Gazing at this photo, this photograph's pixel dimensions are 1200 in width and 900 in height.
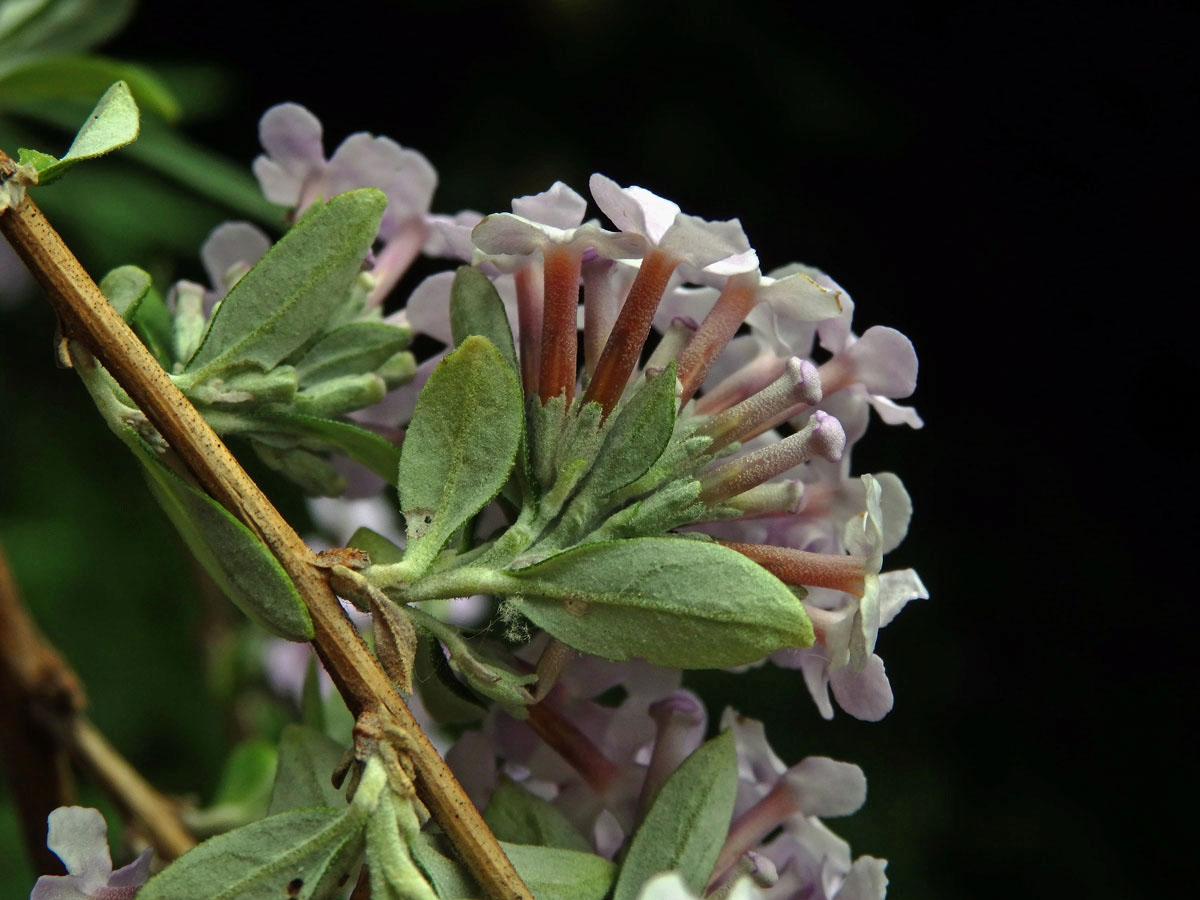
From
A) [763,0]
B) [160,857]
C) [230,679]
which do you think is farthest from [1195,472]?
[160,857]

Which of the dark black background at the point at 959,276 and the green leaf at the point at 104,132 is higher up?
the green leaf at the point at 104,132

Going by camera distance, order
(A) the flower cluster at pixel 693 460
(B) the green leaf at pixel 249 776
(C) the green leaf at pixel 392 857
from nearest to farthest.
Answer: (C) the green leaf at pixel 392 857 → (A) the flower cluster at pixel 693 460 → (B) the green leaf at pixel 249 776

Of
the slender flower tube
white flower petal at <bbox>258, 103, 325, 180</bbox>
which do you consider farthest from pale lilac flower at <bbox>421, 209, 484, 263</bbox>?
the slender flower tube

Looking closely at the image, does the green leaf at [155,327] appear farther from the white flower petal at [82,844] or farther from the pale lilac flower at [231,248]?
the white flower petal at [82,844]

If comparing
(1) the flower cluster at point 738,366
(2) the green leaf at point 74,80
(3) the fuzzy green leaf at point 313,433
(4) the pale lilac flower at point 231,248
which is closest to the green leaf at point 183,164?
(2) the green leaf at point 74,80

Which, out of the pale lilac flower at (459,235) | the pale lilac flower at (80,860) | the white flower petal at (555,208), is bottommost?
the pale lilac flower at (80,860)

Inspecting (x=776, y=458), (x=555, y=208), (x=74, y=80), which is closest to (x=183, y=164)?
(x=74, y=80)
